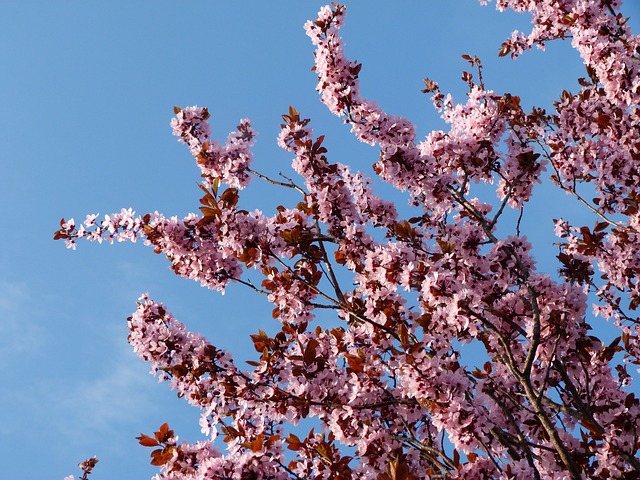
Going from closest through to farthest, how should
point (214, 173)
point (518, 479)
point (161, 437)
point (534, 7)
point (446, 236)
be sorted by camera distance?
point (518, 479) < point (161, 437) < point (446, 236) < point (214, 173) < point (534, 7)

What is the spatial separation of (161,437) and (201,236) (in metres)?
1.80

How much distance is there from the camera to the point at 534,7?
871cm

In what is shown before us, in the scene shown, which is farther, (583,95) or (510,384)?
(583,95)

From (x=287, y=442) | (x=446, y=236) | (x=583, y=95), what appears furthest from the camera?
(x=583, y=95)

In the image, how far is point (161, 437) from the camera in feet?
Answer: 16.0

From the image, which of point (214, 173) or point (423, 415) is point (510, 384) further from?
point (214, 173)

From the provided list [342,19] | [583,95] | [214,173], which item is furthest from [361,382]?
[583,95]

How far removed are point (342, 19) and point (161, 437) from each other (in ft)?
15.0

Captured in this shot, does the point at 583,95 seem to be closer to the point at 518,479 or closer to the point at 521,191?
the point at 521,191

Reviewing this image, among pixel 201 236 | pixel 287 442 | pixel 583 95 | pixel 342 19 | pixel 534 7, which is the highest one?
pixel 534 7

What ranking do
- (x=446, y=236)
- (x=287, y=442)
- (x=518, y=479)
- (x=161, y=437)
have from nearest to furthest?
(x=518, y=479)
(x=161, y=437)
(x=287, y=442)
(x=446, y=236)

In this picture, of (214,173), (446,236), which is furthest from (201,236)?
(446,236)

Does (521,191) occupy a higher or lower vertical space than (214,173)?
lower

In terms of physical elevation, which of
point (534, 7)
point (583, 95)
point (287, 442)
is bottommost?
point (287, 442)
